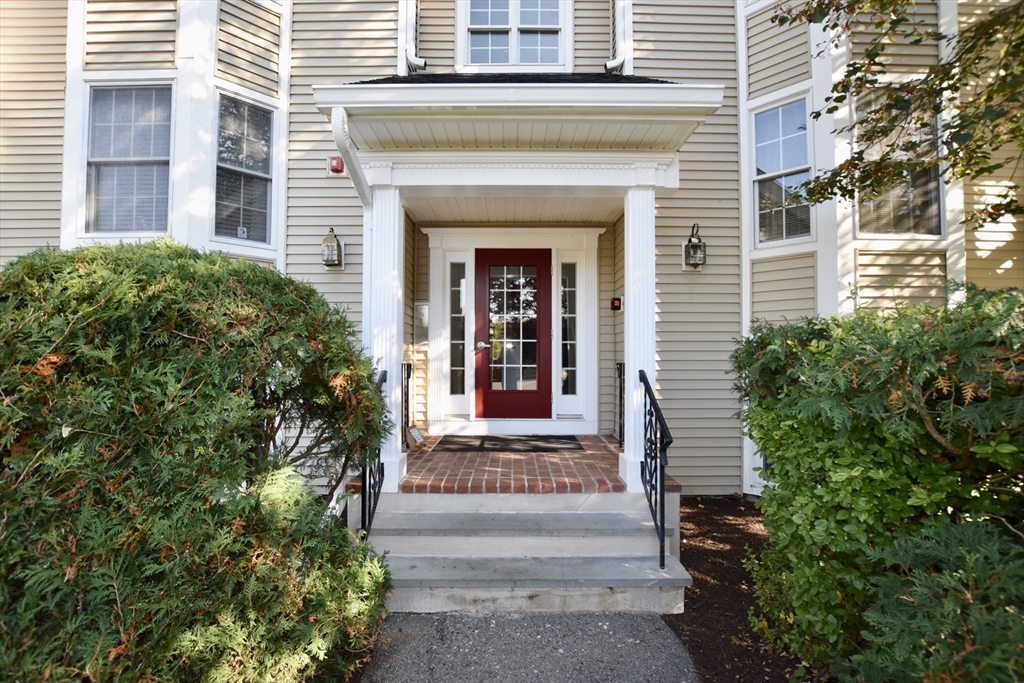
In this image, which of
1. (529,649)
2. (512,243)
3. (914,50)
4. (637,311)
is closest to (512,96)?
(637,311)

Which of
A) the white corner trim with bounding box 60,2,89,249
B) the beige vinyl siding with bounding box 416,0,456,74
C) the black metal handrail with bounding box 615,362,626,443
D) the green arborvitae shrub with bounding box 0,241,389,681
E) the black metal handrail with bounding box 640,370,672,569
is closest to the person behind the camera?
the green arborvitae shrub with bounding box 0,241,389,681

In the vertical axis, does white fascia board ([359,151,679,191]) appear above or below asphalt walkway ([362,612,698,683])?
above

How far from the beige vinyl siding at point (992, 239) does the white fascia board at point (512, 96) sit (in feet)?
10.0

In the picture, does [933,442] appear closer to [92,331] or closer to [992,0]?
[92,331]

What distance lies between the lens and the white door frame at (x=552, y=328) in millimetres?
5590

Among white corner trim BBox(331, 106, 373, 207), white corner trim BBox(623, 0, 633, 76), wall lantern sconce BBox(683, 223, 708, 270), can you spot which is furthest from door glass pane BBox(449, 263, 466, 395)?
white corner trim BBox(623, 0, 633, 76)

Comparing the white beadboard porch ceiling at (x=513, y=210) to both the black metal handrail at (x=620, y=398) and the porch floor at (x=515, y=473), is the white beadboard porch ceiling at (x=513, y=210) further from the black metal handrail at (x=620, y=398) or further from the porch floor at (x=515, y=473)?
the porch floor at (x=515, y=473)

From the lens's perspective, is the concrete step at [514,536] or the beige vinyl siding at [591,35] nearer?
the concrete step at [514,536]

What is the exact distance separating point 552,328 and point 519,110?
2.61m

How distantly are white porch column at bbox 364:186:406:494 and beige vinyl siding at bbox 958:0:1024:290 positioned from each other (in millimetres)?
5019

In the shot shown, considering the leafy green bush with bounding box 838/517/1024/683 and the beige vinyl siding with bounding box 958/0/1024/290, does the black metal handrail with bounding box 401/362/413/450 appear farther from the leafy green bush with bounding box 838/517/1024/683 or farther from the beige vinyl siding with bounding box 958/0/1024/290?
the beige vinyl siding with bounding box 958/0/1024/290

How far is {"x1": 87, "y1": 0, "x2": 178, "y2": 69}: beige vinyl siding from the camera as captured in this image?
4.63 m

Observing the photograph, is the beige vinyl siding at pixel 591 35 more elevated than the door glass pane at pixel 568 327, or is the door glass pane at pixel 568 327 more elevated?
the beige vinyl siding at pixel 591 35

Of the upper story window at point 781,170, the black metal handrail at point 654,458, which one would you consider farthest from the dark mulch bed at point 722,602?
the upper story window at point 781,170
